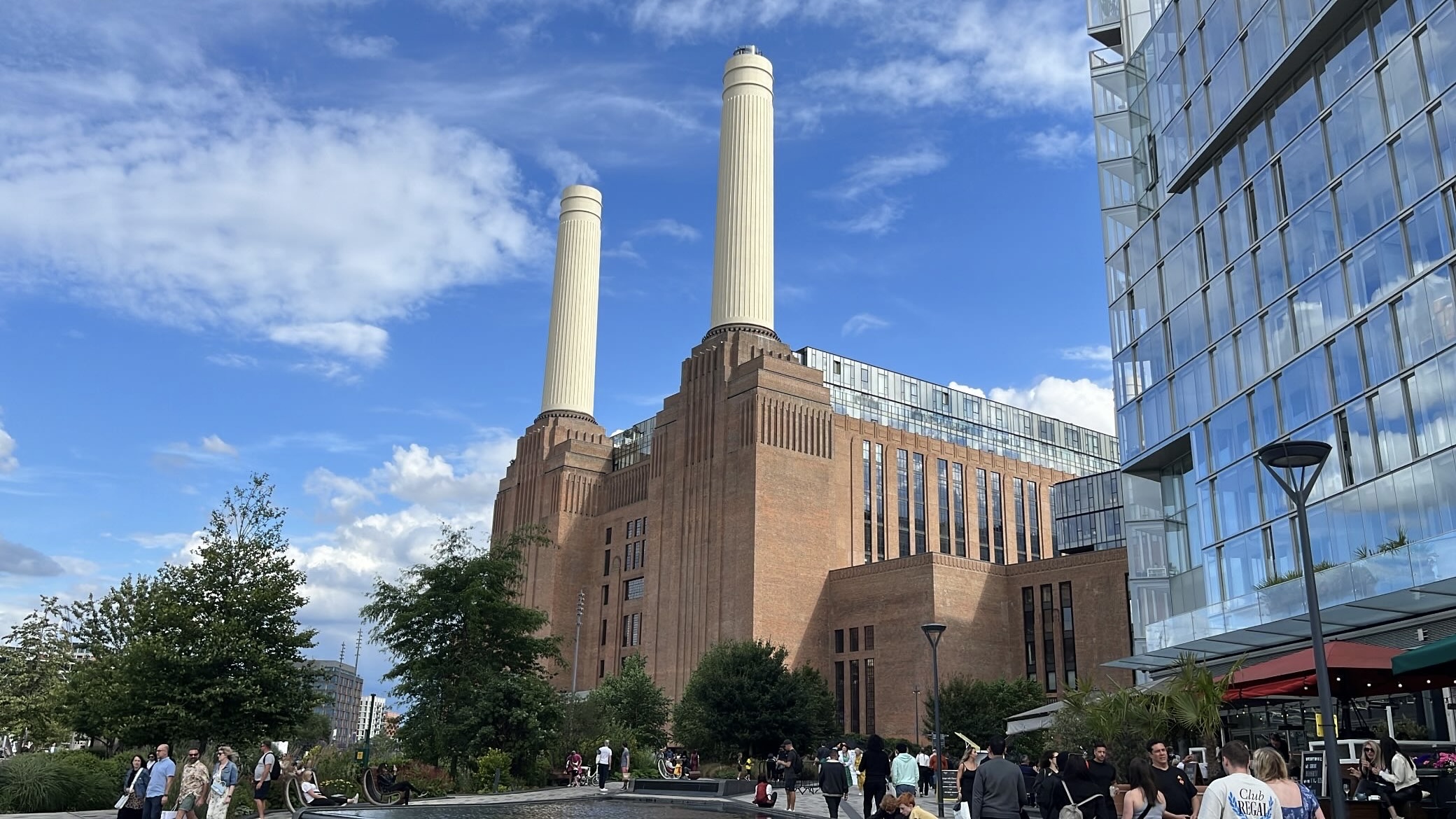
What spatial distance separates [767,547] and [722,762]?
63.2 ft

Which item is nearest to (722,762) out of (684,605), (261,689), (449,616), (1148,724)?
(449,616)

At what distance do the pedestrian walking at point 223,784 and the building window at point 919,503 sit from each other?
203 feet

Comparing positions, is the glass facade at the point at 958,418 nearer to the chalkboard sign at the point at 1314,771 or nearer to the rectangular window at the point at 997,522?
the rectangular window at the point at 997,522

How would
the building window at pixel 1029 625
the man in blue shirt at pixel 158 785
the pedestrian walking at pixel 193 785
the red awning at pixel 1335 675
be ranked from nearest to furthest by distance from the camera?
the pedestrian walking at pixel 193 785 < the man in blue shirt at pixel 158 785 < the red awning at pixel 1335 675 < the building window at pixel 1029 625

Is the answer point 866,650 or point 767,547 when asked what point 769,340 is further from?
point 866,650

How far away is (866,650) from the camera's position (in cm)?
6569

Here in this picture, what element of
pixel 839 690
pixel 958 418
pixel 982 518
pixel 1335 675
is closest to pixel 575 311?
pixel 958 418

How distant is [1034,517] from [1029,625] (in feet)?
72.5

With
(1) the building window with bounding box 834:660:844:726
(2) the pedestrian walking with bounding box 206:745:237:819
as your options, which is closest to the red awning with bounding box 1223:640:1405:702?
(2) the pedestrian walking with bounding box 206:745:237:819

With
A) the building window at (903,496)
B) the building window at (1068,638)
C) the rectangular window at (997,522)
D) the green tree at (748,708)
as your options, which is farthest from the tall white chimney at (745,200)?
the green tree at (748,708)

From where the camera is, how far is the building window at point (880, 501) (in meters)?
75.4

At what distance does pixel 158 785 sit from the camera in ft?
55.7

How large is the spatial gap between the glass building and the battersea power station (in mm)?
25754

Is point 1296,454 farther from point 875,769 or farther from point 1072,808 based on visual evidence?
point 875,769
